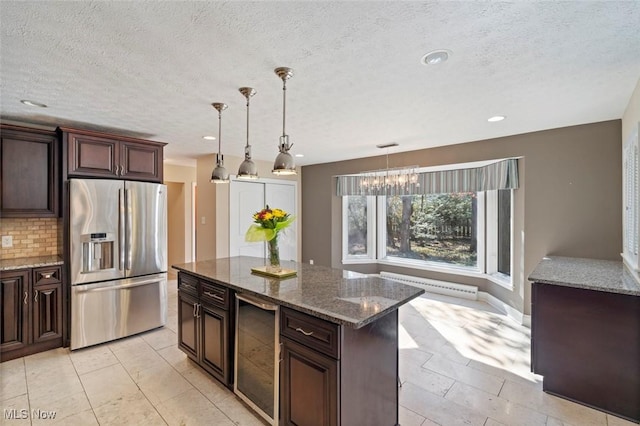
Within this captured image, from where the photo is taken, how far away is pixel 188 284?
2.69m

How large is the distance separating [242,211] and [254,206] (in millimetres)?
280

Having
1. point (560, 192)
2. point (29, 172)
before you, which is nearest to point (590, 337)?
point (560, 192)

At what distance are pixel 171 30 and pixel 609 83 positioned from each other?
3.09m

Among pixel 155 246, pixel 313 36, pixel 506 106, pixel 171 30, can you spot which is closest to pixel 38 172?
pixel 155 246

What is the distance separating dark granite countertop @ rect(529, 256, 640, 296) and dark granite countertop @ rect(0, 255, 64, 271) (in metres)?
4.55

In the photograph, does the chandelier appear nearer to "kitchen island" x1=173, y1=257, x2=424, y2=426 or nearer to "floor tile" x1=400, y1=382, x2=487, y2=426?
"kitchen island" x1=173, y1=257, x2=424, y2=426

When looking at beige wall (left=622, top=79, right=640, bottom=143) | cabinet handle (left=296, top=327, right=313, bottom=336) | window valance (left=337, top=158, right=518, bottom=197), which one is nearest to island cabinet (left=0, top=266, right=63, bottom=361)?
cabinet handle (left=296, top=327, right=313, bottom=336)

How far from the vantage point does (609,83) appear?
2273 millimetres

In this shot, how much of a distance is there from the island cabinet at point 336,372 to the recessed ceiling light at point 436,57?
5.46 ft

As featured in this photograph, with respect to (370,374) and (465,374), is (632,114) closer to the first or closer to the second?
(465,374)

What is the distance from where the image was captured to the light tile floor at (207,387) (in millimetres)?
2088

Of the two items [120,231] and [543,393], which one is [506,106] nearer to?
[543,393]

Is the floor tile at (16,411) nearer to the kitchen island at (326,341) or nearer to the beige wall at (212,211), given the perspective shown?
the kitchen island at (326,341)

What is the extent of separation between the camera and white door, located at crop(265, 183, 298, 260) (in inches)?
227
